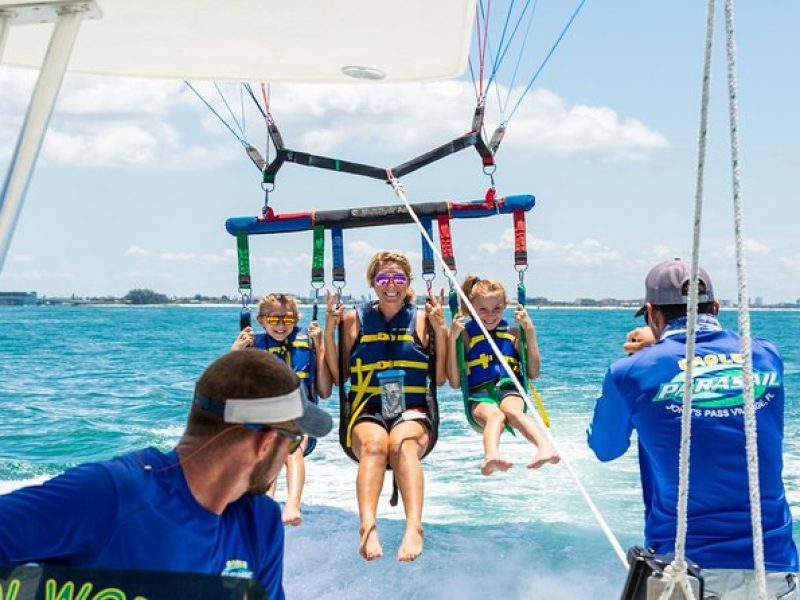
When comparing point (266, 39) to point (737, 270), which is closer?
point (737, 270)

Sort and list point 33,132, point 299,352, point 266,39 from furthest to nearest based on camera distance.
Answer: point 299,352 < point 266,39 < point 33,132

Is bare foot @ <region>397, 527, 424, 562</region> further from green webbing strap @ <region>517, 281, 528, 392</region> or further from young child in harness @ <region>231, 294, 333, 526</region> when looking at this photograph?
green webbing strap @ <region>517, 281, 528, 392</region>

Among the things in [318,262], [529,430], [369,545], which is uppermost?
[318,262]

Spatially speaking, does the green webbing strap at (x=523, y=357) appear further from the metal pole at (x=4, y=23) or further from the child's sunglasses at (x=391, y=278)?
the metal pole at (x=4, y=23)

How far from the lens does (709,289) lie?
8.71ft

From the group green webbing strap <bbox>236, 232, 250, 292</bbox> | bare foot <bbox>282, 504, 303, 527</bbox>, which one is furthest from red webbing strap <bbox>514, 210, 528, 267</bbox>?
bare foot <bbox>282, 504, 303, 527</bbox>

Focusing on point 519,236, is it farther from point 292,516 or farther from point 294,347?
point 292,516

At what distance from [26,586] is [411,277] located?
11.3 ft

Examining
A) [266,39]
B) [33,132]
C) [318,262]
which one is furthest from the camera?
[318,262]

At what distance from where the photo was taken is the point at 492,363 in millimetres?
4992

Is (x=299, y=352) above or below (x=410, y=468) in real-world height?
above

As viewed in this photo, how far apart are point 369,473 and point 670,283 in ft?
7.04

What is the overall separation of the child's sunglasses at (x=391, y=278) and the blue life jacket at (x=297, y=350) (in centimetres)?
52

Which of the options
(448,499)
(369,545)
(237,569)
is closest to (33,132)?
(237,569)
